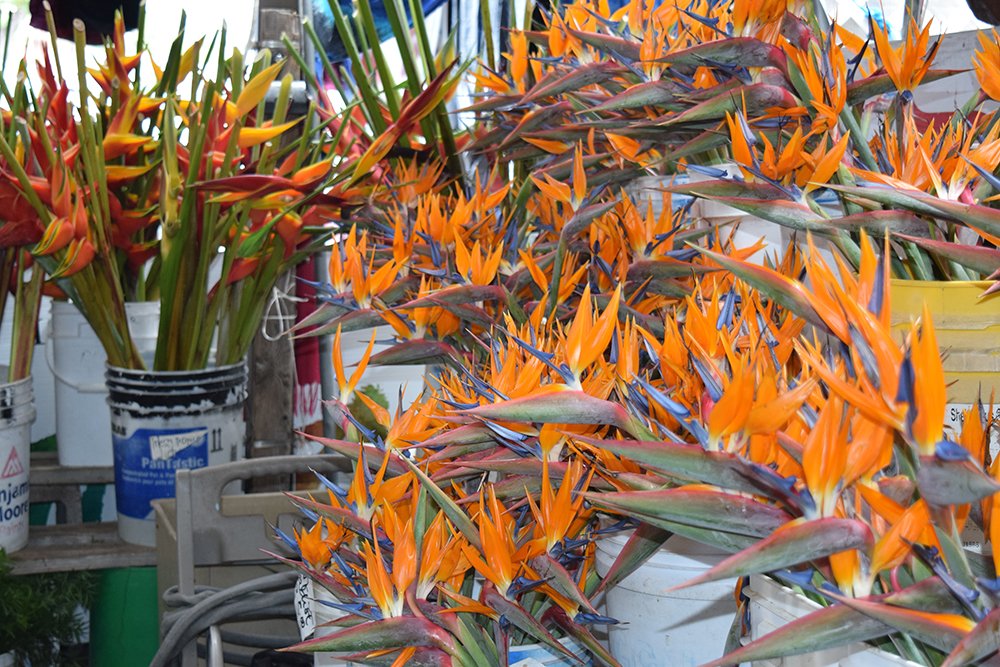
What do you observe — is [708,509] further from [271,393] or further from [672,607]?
[271,393]

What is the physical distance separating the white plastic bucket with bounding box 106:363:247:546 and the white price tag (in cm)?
76

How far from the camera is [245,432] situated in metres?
1.44

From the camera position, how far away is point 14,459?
124 centimetres

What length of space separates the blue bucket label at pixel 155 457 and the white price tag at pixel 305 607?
2.51 feet

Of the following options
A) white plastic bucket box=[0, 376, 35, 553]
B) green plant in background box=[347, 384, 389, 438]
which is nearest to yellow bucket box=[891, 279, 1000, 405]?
green plant in background box=[347, 384, 389, 438]

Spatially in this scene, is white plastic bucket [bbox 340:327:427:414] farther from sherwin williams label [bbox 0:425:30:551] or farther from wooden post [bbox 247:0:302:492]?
sherwin williams label [bbox 0:425:30:551]

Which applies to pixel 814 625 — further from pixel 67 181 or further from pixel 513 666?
pixel 67 181

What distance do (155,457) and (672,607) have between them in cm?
97

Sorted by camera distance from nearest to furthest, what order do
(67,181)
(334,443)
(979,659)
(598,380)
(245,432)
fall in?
(979,659) < (598,380) < (334,443) < (67,181) < (245,432)

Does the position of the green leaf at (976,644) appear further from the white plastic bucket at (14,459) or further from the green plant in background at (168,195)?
the white plastic bucket at (14,459)

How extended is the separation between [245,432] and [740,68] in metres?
1.14

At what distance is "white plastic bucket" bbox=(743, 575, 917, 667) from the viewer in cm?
25

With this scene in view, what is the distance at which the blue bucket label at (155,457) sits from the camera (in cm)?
122

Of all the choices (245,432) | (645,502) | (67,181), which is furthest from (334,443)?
(245,432)
